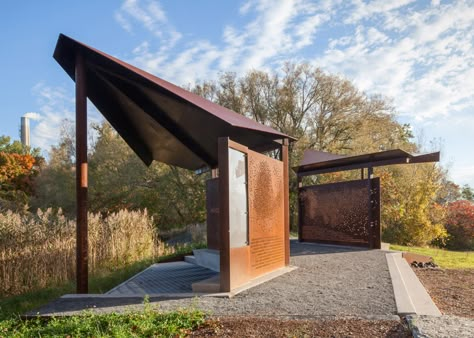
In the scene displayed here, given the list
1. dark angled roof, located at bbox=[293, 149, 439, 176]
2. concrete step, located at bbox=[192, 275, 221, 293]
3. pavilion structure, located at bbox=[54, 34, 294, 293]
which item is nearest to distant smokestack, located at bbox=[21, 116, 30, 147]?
dark angled roof, located at bbox=[293, 149, 439, 176]

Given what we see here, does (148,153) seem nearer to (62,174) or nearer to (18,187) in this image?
(62,174)

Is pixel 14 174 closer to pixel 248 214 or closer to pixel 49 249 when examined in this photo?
pixel 49 249

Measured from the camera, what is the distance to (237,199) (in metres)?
5.05

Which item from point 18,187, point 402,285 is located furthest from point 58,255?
point 18,187

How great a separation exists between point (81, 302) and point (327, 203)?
22.7ft

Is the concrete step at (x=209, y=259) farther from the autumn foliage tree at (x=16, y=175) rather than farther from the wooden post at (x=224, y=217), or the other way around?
the autumn foliage tree at (x=16, y=175)

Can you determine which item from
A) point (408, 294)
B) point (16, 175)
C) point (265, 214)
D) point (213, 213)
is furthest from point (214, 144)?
point (16, 175)

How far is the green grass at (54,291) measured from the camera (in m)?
5.00

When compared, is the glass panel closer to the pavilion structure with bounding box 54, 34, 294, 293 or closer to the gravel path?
the pavilion structure with bounding box 54, 34, 294, 293

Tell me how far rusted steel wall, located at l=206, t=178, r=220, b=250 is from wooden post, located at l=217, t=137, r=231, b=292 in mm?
2594

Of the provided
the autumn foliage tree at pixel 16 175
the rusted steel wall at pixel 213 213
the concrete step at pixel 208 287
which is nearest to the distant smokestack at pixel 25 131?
the autumn foliage tree at pixel 16 175

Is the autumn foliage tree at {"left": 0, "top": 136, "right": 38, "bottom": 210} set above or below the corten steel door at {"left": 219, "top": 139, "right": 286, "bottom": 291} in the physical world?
above

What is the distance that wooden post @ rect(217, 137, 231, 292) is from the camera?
15.4ft

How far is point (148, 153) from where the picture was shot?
28.1 ft
